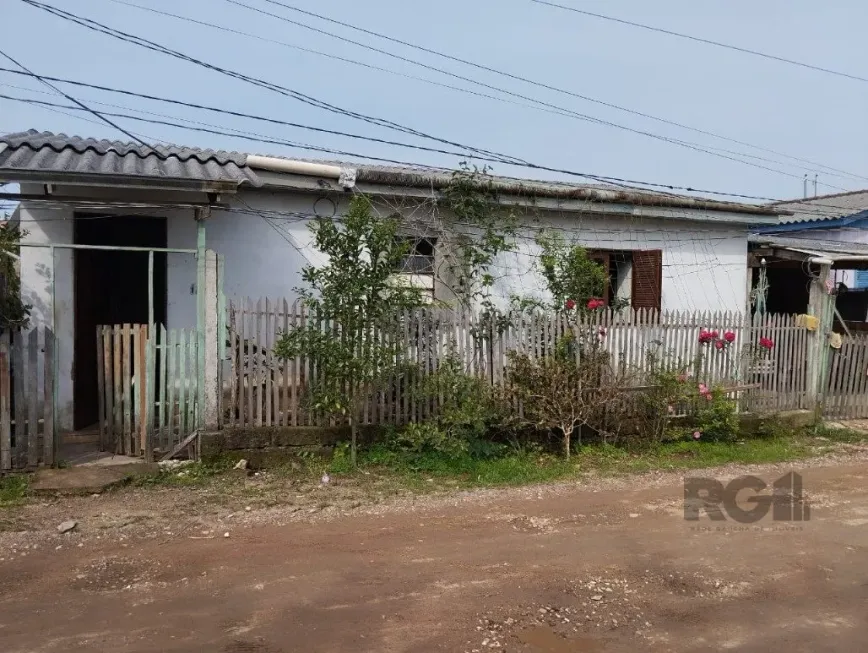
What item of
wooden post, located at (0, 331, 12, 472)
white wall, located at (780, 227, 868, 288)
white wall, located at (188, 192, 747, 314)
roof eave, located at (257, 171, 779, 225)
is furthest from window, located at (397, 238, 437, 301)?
white wall, located at (780, 227, 868, 288)

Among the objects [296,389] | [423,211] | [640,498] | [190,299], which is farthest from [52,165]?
[640,498]

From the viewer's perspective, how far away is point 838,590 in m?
4.33

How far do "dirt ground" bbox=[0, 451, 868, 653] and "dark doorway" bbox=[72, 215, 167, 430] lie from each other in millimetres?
2326

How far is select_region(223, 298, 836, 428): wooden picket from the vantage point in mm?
7094

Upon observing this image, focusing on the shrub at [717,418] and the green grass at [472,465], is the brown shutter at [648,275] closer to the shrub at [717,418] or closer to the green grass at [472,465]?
the shrub at [717,418]

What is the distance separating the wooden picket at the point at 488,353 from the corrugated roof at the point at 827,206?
21.3ft

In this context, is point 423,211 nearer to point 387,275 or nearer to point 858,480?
point 387,275

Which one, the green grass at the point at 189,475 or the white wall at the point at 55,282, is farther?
the white wall at the point at 55,282

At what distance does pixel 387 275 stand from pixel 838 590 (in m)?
4.46

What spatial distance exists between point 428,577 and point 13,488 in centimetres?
394

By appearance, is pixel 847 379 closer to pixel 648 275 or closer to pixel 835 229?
pixel 648 275

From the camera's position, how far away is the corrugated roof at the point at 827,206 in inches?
603

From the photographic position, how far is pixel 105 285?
8.30 meters

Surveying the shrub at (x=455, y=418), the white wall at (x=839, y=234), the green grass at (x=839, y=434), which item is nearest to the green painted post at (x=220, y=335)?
the shrub at (x=455, y=418)
